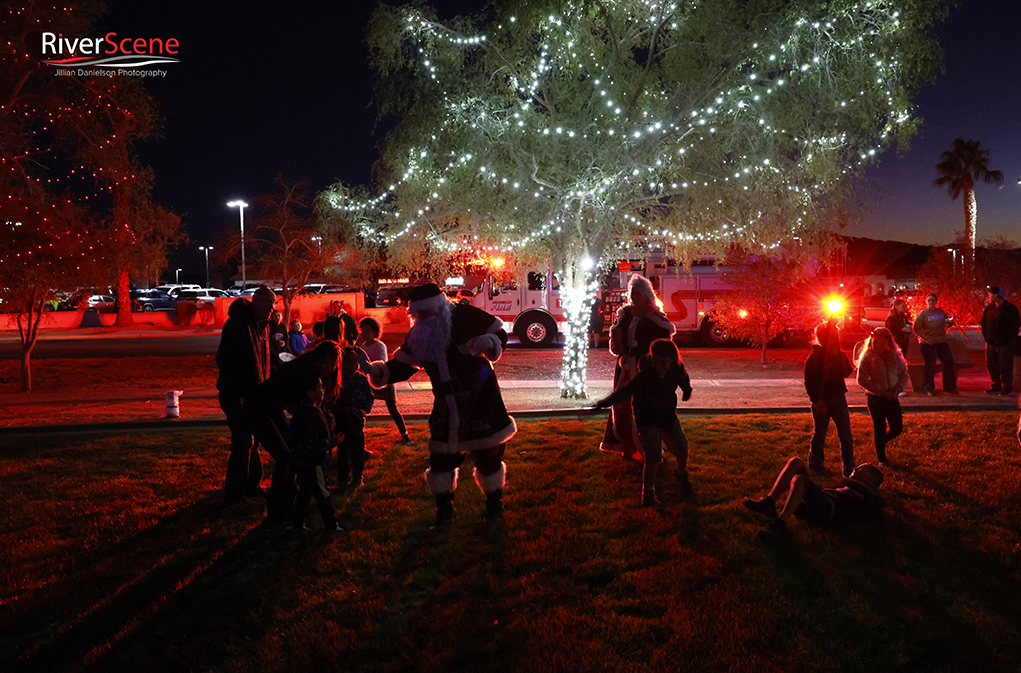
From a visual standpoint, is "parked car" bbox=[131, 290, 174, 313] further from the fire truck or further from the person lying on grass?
the person lying on grass

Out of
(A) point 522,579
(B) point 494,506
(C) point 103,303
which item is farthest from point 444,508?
(C) point 103,303

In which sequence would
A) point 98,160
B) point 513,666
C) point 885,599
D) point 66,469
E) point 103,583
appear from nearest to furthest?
point 513,666 < point 885,599 < point 103,583 < point 66,469 < point 98,160

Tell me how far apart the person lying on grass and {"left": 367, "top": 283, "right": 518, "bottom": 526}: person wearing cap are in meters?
1.92

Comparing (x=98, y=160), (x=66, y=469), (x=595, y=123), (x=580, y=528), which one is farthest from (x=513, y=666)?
(x=98, y=160)

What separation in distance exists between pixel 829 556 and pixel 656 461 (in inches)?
56.6

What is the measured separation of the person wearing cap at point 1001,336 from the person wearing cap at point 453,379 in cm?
958

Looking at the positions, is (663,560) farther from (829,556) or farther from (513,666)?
(513,666)

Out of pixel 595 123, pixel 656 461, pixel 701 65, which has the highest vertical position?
pixel 701 65

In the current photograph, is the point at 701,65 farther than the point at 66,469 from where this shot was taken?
Yes

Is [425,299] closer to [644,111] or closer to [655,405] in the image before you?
[655,405]

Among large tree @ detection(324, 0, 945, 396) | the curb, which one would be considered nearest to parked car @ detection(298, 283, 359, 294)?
the curb

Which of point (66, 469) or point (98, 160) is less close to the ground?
point (98, 160)

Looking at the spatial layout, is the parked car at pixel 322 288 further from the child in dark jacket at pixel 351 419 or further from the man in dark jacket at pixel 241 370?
the man in dark jacket at pixel 241 370

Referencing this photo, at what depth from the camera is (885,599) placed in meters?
3.75
